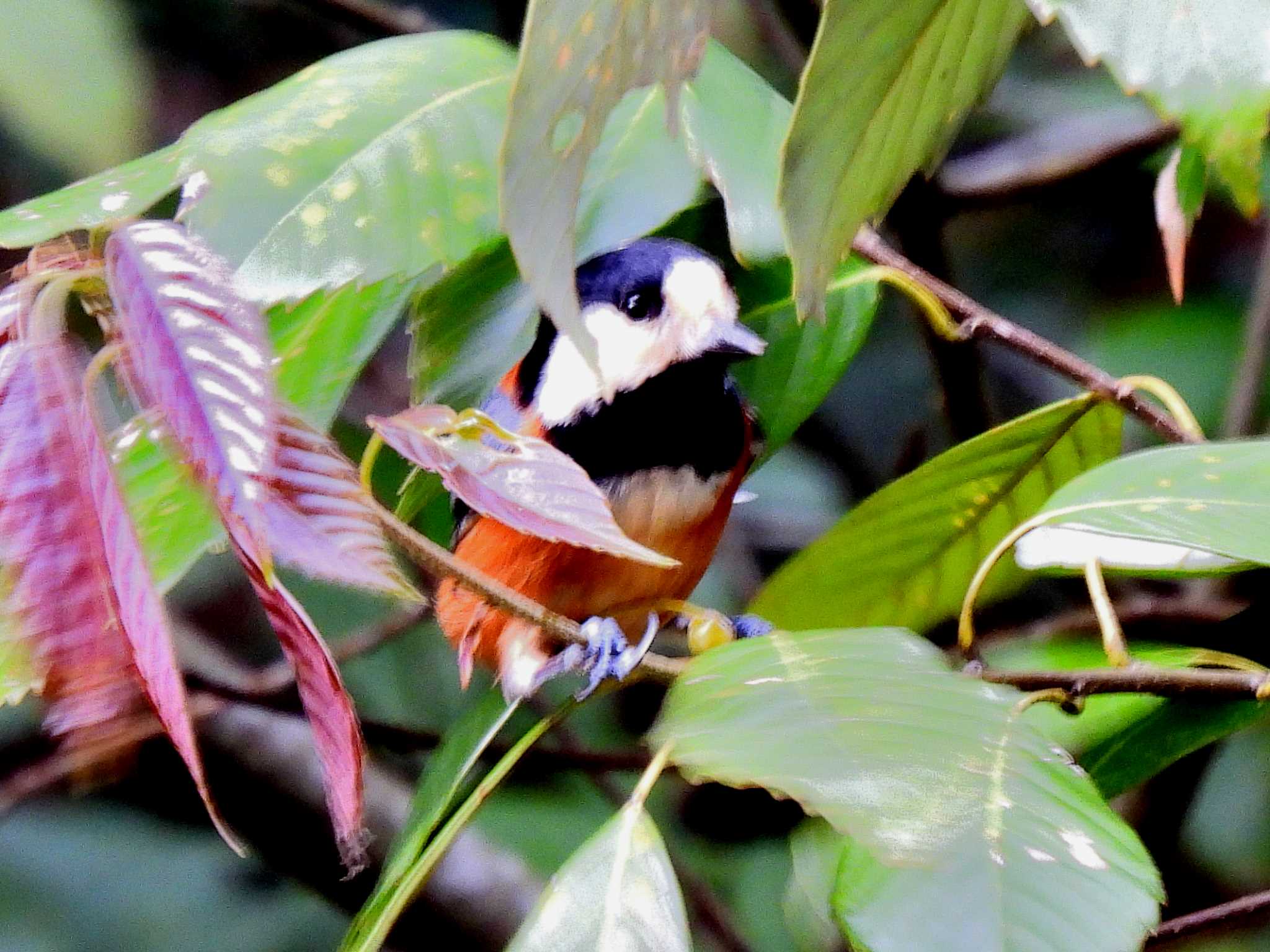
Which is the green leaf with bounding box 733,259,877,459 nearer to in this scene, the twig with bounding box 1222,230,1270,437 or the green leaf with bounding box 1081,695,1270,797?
the green leaf with bounding box 1081,695,1270,797

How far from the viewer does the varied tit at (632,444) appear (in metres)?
0.98

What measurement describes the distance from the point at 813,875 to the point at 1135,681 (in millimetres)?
237

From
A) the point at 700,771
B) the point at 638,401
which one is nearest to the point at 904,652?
the point at 700,771

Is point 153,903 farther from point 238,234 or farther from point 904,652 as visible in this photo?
point 904,652

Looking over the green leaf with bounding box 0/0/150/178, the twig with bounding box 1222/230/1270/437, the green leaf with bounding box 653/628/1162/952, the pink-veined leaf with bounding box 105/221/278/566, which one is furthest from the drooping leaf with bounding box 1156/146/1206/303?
the green leaf with bounding box 0/0/150/178

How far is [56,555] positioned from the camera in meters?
0.35

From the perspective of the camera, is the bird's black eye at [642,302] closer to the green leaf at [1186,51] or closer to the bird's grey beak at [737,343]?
the bird's grey beak at [737,343]

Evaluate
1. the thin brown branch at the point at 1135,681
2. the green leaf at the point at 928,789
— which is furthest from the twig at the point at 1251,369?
the green leaf at the point at 928,789

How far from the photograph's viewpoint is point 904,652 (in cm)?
58

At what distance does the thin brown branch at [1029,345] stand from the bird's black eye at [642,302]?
0.64 ft

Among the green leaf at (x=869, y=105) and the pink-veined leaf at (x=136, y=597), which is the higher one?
the green leaf at (x=869, y=105)

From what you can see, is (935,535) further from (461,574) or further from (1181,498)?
(461,574)

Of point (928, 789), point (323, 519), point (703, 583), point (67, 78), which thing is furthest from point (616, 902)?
point (703, 583)

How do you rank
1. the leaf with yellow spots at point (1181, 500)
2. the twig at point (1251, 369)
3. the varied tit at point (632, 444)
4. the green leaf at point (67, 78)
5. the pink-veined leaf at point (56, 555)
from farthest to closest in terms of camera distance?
the twig at point (1251, 369), the green leaf at point (67, 78), the varied tit at point (632, 444), the leaf with yellow spots at point (1181, 500), the pink-veined leaf at point (56, 555)
